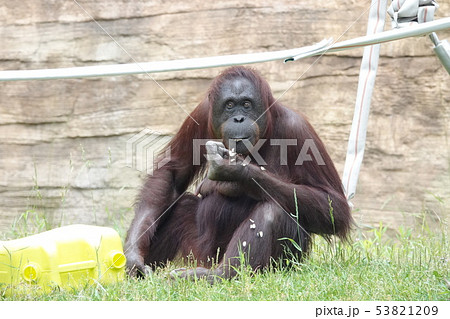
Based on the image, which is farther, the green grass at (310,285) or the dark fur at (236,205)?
the dark fur at (236,205)

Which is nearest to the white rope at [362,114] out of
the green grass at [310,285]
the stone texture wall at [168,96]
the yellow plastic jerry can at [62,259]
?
the green grass at [310,285]

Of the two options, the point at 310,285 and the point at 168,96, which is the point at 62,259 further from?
the point at 168,96

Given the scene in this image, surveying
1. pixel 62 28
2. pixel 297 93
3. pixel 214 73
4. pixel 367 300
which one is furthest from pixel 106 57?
pixel 367 300

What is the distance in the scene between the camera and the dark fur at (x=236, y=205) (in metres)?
3.64

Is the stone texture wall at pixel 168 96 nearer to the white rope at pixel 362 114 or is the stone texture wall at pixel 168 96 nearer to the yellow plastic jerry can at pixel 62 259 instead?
the white rope at pixel 362 114

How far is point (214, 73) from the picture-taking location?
601 centimetres

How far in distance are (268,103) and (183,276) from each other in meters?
1.07


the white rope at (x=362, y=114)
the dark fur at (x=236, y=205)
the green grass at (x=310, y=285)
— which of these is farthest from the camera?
the white rope at (x=362, y=114)

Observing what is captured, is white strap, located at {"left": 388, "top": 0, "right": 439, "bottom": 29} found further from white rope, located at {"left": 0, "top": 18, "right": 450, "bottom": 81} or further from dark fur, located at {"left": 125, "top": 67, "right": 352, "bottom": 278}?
dark fur, located at {"left": 125, "top": 67, "right": 352, "bottom": 278}

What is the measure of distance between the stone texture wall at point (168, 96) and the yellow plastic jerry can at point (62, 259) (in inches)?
89.5

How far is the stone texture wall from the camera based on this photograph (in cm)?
578

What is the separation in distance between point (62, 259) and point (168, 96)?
305 centimetres

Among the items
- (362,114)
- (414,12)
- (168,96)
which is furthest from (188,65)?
(168,96)

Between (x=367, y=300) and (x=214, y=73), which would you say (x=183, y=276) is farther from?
(x=214, y=73)
